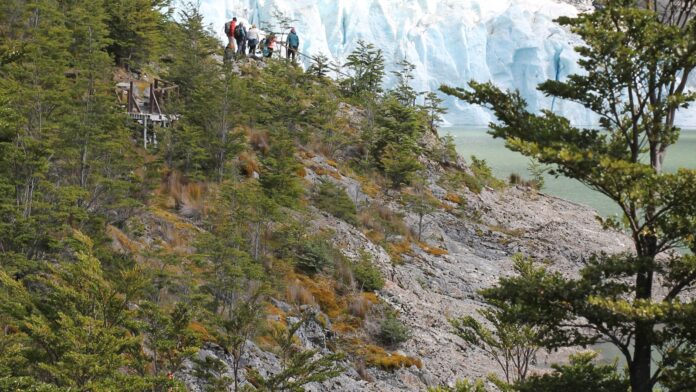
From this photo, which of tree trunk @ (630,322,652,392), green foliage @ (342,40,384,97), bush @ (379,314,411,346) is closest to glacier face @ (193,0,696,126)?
green foliage @ (342,40,384,97)

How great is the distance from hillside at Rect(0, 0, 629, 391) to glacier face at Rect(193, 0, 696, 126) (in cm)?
5211

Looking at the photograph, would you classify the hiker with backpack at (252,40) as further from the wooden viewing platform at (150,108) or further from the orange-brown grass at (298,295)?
the orange-brown grass at (298,295)

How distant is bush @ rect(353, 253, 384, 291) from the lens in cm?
1717

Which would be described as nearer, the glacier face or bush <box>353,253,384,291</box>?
bush <box>353,253,384,291</box>

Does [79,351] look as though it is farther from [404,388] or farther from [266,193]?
[266,193]

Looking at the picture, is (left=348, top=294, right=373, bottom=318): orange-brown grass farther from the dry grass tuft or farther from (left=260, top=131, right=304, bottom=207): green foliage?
the dry grass tuft

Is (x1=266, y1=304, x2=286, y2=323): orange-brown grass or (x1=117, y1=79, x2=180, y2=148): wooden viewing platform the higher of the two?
(x1=117, y1=79, x2=180, y2=148): wooden viewing platform

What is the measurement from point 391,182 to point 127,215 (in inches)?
564

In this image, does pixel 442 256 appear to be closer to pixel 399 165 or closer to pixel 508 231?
pixel 399 165

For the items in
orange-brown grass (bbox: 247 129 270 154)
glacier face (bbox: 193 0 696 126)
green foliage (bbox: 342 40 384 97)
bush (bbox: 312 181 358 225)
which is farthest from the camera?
glacier face (bbox: 193 0 696 126)

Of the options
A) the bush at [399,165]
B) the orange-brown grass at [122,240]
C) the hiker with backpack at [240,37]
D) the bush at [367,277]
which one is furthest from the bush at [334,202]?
the hiker with backpack at [240,37]

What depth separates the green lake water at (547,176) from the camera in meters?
40.9

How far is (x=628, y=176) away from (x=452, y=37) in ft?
282

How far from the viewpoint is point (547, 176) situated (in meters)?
52.0
